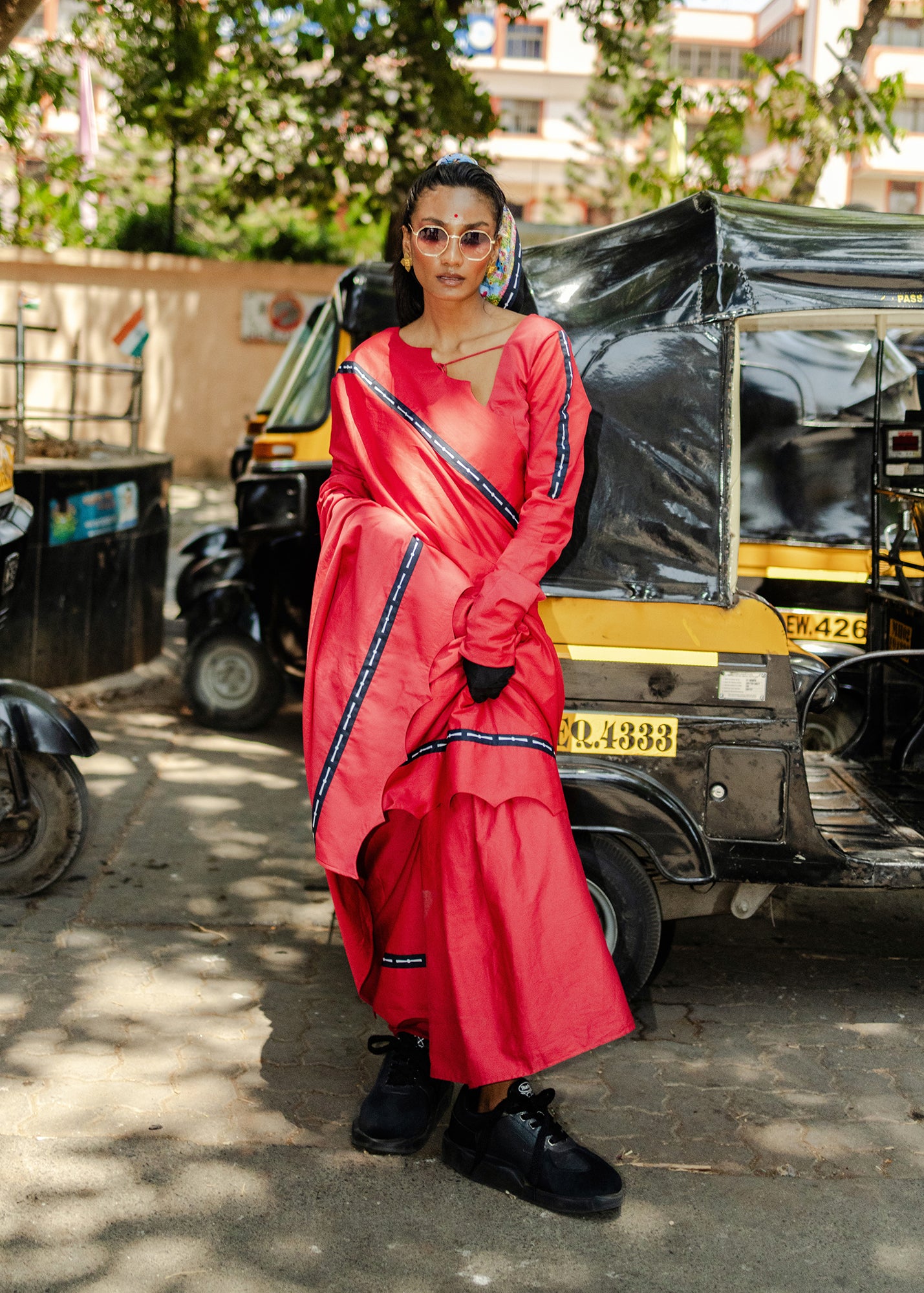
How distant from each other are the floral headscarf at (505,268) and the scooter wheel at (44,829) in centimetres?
225

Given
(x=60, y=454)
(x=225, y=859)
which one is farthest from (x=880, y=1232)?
(x=60, y=454)

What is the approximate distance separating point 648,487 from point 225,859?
2468 mm

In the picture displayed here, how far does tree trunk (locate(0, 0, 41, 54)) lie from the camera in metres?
6.09

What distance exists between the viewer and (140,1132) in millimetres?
3148

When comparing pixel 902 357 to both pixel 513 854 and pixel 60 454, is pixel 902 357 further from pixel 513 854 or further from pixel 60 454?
pixel 60 454

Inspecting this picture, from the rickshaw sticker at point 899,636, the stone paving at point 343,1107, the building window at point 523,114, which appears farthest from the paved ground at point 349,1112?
the building window at point 523,114

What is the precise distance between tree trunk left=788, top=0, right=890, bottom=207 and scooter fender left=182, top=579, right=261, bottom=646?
16.4 ft

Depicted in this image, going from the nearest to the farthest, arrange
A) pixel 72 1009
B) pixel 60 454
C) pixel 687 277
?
pixel 687 277, pixel 72 1009, pixel 60 454

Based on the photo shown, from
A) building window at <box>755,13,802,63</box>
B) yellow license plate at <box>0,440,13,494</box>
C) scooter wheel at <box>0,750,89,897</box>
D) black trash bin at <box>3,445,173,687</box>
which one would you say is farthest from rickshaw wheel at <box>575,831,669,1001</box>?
building window at <box>755,13,802,63</box>

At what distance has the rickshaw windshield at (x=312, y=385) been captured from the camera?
6.70 metres

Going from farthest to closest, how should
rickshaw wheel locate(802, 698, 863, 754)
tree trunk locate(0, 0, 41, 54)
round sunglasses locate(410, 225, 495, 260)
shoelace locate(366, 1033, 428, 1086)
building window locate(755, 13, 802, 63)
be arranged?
building window locate(755, 13, 802, 63)
tree trunk locate(0, 0, 41, 54)
rickshaw wheel locate(802, 698, 863, 754)
shoelace locate(366, 1033, 428, 1086)
round sunglasses locate(410, 225, 495, 260)

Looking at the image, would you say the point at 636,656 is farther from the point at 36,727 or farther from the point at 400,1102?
the point at 36,727

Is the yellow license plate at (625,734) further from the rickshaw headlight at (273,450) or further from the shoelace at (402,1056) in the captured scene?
the rickshaw headlight at (273,450)

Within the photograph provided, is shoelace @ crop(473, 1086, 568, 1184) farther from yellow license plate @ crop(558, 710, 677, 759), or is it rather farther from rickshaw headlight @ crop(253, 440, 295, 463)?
rickshaw headlight @ crop(253, 440, 295, 463)
